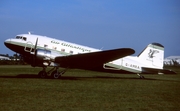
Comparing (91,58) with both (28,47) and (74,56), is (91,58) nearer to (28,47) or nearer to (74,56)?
(74,56)

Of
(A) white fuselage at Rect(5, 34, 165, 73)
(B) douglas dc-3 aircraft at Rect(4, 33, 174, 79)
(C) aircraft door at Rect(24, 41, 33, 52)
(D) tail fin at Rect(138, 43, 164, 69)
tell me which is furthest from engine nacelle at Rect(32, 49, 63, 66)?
(D) tail fin at Rect(138, 43, 164, 69)

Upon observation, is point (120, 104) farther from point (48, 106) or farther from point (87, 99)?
point (48, 106)

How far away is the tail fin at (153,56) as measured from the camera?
63.4 ft

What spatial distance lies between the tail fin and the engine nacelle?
7783 mm

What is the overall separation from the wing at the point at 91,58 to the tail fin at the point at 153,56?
3.86 m

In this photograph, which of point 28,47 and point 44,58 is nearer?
point 44,58

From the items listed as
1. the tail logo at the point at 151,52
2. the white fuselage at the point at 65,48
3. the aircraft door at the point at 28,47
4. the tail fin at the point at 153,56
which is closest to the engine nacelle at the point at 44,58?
the white fuselage at the point at 65,48

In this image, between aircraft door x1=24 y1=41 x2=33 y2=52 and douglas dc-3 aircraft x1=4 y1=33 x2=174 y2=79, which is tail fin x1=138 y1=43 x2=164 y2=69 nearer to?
douglas dc-3 aircraft x1=4 y1=33 x2=174 y2=79

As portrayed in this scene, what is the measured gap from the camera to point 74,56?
16.1m

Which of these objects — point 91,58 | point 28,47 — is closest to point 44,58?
point 28,47

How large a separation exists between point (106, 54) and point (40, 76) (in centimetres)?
517

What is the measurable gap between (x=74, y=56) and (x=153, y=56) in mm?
7115

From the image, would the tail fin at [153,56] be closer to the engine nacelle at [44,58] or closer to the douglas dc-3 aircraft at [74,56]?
the douglas dc-3 aircraft at [74,56]

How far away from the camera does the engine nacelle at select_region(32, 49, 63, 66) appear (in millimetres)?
15777
